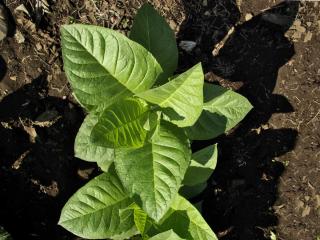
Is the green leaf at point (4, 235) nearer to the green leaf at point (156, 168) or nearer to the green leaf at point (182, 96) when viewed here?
the green leaf at point (156, 168)

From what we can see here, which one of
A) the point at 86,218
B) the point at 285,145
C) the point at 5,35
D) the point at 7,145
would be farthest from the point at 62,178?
the point at 285,145

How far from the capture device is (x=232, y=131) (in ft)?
12.8

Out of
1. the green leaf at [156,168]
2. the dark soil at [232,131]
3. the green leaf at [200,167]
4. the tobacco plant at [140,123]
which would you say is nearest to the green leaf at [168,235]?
the tobacco plant at [140,123]

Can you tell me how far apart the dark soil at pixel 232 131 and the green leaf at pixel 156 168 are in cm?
108

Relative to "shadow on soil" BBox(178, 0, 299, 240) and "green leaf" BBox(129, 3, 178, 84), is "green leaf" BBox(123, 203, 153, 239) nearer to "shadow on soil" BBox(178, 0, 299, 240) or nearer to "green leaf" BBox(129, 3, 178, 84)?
"green leaf" BBox(129, 3, 178, 84)

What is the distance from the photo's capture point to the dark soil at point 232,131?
12.0ft

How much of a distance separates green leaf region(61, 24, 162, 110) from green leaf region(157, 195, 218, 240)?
742 mm

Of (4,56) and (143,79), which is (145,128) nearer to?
(143,79)

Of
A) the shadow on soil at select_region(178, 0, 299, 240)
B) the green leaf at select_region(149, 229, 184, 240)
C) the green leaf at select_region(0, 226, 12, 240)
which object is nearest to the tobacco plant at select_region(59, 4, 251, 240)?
the green leaf at select_region(149, 229, 184, 240)

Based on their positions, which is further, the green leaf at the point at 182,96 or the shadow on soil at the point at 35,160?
the shadow on soil at the point at 35,160

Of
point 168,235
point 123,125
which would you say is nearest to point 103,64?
point 123,125

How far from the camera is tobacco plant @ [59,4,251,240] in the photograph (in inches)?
103

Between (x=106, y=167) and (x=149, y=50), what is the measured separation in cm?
74

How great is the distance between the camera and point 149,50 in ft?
9.91
